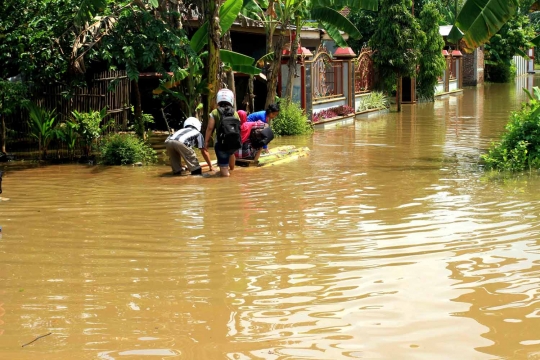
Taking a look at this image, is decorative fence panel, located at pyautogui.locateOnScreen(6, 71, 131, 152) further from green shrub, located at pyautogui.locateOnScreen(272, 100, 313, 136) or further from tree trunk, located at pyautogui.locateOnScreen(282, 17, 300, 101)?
tree trunk, located at pyautogui.locateOnScreen(282, 17, 300, 101)

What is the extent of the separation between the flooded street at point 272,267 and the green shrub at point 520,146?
0.81 m

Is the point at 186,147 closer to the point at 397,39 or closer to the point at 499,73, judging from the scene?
the point at 397,39

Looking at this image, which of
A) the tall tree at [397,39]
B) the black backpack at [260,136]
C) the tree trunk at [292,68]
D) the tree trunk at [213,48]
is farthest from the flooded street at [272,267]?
the tall tree at [397,39]

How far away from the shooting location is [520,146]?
12.5m

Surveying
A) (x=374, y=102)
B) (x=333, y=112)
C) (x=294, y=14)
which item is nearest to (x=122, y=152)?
(x=294, y=14)

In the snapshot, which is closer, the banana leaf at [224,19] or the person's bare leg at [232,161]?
the person's bare leg at [232,161]

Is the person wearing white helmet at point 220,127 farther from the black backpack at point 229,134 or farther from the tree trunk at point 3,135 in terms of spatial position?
the tree trunk at point 3,135

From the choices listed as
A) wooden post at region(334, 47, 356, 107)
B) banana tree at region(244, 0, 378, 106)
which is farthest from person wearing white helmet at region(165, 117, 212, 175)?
wooden post at region(334, 47, 356, 107)

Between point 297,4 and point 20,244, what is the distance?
42.4 ft

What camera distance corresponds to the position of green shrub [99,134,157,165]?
14.2 meters

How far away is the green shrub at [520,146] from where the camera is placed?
12484mm

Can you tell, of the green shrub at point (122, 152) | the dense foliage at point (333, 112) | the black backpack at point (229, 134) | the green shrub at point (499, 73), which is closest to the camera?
the black backpack at point (229, 134)

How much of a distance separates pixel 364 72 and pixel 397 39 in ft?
6.22

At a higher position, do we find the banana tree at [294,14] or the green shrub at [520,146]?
the banana tree at [294,14]
